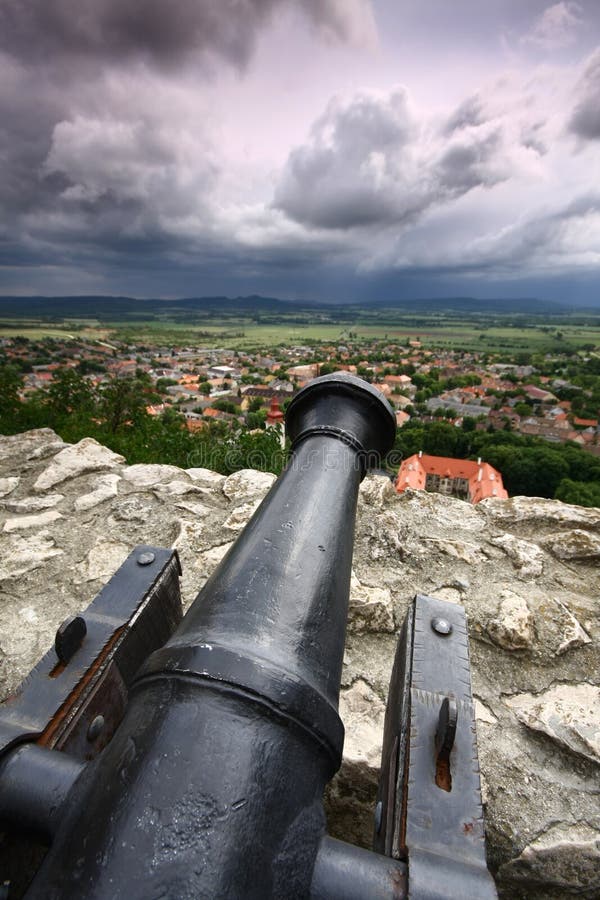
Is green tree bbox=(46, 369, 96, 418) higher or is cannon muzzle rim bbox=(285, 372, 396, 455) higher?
cannon muzzle rim bbox=(285, 372, 396, 455)

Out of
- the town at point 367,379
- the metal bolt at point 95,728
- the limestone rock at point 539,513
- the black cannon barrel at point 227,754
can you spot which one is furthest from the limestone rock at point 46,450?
the limestone rock at point 539,513

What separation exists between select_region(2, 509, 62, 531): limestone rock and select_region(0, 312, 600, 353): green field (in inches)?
2844

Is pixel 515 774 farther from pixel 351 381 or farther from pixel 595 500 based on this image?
pixel 595 500

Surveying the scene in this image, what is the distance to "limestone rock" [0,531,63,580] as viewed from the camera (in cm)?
257

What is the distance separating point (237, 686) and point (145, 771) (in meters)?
0.20

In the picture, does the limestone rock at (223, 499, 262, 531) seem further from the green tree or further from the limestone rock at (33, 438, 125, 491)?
the green tree

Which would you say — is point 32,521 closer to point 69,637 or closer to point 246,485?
point 246,485

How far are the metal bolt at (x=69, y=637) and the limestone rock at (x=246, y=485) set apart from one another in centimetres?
199

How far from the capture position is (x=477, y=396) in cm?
5594

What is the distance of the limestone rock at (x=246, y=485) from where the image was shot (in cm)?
339

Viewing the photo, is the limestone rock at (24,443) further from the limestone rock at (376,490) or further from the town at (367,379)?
the limestone rock at (376,490)

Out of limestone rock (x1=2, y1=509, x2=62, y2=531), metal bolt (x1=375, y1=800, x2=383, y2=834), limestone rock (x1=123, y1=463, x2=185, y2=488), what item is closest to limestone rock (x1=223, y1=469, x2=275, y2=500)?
limestone rock (x1=123, y1=463, x2=185, y2=488)

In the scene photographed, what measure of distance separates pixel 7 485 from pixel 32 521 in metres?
0.61

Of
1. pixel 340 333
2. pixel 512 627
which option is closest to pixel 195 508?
pixel 512 627
